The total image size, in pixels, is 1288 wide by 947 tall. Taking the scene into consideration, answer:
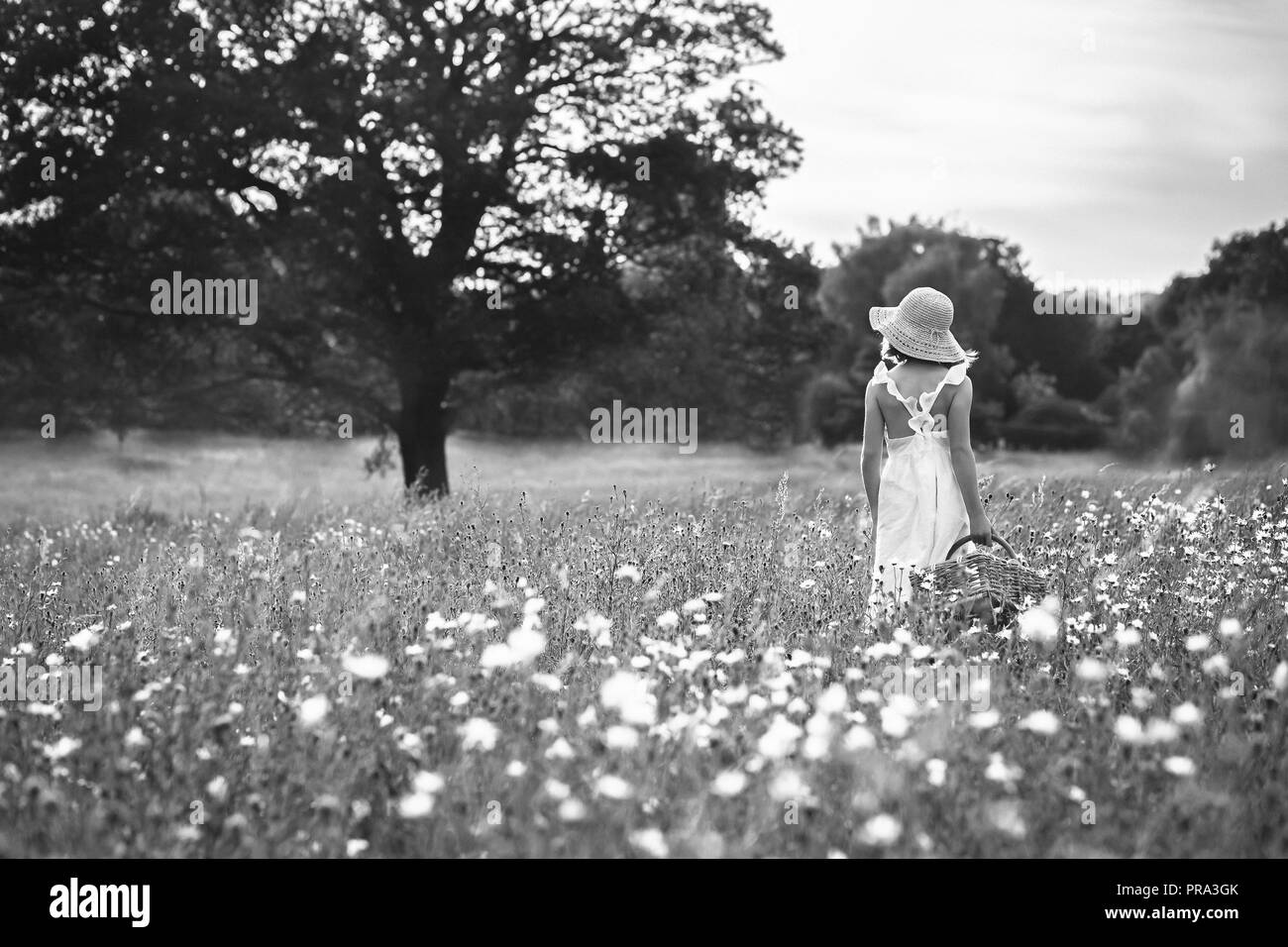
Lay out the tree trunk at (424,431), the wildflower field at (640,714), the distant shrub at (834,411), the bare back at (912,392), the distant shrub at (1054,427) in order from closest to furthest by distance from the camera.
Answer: the wildflower field at (640,714), the bare back at (912,392), the tree trunk at (424,431), the distant shrub at (834,411), the distant shrub at (1054,427)

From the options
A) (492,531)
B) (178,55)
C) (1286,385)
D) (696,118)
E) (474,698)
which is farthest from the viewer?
(1286,385)

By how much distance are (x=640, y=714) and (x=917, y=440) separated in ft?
11.3

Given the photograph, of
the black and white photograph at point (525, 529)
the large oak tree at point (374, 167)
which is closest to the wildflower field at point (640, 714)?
the black and white photograph at point (525, 529)

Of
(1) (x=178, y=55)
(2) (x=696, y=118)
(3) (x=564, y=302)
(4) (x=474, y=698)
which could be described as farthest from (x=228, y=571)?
(2) (x=696, y=118)

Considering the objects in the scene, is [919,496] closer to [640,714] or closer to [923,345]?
[923,345]

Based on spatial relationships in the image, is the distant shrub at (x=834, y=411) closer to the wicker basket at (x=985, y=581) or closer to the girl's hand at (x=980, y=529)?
the girl's hand at (x=980, y=529)

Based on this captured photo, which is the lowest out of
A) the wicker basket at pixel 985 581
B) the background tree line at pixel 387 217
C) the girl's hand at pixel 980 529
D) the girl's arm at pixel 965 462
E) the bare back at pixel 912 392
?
the wicker basket at pixel 985 581

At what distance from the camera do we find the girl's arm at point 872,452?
6.18 metres

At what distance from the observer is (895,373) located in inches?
250

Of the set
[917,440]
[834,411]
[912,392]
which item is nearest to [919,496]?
[917,440]

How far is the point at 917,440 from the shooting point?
6.30m

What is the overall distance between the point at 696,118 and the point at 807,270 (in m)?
3.03

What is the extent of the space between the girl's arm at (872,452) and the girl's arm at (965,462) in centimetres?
39

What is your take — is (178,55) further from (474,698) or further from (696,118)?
(474,698)
